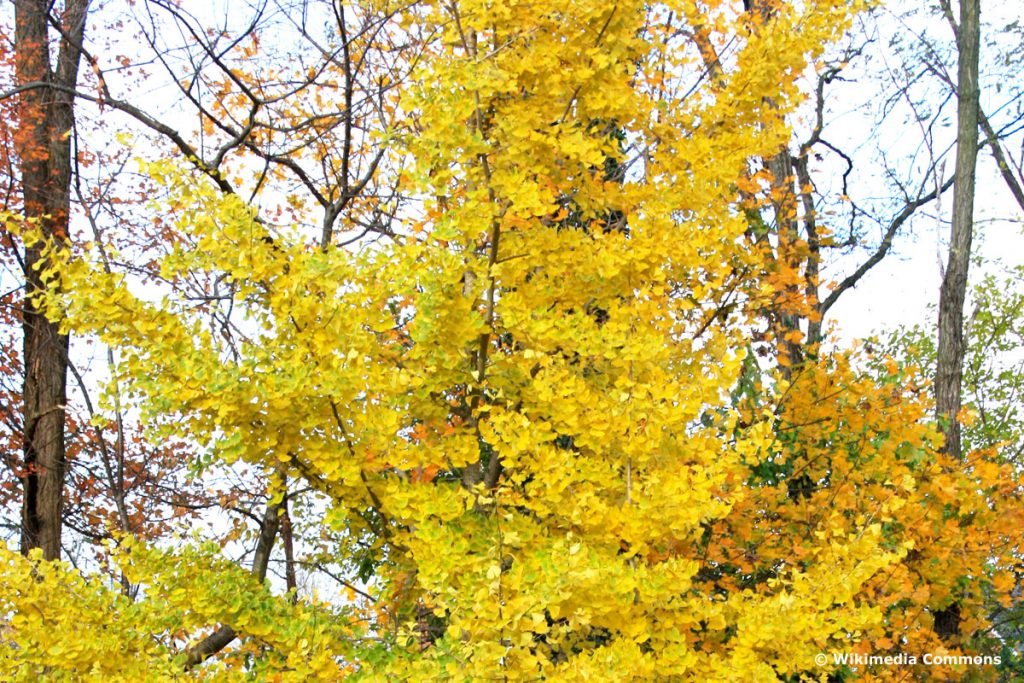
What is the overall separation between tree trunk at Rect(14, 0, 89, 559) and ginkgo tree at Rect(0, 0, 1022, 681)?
2.73m

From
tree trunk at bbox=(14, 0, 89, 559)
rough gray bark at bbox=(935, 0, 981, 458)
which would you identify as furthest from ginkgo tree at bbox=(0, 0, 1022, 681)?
rough gray bark at bbox=(935, 0, 981, 458)

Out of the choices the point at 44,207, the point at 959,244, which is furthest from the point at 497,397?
the point at 959,244

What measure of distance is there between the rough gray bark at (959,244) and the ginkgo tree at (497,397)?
3162 millimetres

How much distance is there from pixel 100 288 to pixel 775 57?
126 inches

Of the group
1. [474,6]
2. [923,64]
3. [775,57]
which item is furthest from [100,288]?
[923,64]

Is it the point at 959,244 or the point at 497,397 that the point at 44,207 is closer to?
the point at 497,397

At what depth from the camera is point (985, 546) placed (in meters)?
6.18

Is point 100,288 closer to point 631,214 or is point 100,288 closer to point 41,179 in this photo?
point 631,214

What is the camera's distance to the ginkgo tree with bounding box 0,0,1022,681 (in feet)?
12.0

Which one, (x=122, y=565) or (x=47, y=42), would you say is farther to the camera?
(x=47, y=42)

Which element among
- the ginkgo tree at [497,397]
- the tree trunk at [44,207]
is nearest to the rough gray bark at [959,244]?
the ginkgo tree at [497,397]

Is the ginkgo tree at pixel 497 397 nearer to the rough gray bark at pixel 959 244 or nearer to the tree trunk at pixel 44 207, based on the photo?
the tree trunk at pixel 44 207

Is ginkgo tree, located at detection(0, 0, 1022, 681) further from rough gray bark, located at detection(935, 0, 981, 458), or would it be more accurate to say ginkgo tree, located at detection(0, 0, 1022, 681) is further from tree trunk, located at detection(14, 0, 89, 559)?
rough gray bark, located at detection(935, 0, 981, 458)

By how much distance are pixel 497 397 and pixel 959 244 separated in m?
5.82
